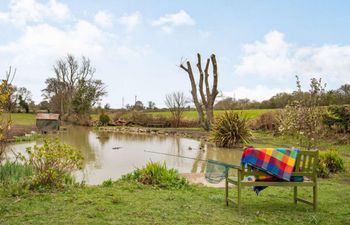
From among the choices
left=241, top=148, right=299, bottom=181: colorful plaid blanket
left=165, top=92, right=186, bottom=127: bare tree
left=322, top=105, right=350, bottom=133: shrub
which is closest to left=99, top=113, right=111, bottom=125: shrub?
left=165, top=92, right=186, bottom=127: bare tree

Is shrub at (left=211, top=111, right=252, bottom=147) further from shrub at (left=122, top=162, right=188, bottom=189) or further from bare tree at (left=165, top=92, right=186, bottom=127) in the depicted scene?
bare tree at (left=165, top=92, right=186, bottom=127)

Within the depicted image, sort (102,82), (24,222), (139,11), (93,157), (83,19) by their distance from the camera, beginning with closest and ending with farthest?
(24,222) → (93,157) → (139,11) → (83,19) → (102,82)

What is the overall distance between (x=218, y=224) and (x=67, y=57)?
45880 millimetres

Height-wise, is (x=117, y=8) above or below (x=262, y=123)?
above

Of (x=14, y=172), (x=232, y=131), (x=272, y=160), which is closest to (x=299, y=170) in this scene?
(x=272, y=160)

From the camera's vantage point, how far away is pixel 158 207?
4664 mm

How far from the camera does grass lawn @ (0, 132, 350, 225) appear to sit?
4.10m

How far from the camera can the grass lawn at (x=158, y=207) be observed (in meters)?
4.10

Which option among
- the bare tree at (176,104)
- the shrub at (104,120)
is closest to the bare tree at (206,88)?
the bare tree at (176,104)

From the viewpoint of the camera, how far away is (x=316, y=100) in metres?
11.8

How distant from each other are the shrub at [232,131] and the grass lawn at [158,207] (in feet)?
33.4

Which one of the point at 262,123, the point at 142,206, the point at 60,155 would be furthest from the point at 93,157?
the point at 262,123

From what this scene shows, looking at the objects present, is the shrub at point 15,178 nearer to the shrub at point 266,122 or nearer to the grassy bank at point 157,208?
the grassy bank at point 157,208

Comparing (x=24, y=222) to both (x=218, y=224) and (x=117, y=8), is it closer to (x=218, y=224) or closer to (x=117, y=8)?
(x=218, y=224)
